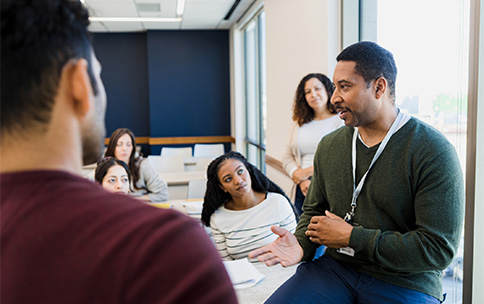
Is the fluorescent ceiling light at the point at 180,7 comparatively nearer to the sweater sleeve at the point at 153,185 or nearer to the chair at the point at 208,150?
the chair at the point at 208,150

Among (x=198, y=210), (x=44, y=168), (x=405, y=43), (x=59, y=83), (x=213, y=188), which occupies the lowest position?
(x=198, y=210)

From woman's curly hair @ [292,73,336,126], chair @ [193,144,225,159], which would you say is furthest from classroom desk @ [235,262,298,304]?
chair @ [193,144,225,159]

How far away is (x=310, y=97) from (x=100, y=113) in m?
2.68

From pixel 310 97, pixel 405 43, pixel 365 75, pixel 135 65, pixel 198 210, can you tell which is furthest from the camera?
pixel 135 65

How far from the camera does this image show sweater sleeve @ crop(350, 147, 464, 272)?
1511 millimetres

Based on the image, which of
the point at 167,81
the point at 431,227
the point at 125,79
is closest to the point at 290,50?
the point at 431,227

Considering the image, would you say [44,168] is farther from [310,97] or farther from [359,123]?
[310,97]

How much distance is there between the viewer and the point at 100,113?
661mm

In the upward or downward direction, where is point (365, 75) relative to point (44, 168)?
upward

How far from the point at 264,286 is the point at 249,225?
805 mm

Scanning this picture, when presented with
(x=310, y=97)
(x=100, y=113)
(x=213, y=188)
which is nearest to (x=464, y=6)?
(x=310, y=97)

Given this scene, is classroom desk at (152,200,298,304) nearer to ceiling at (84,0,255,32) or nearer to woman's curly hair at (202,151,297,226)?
woman's curly hair at (202,151,297,226)

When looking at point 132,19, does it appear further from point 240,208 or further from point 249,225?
point 249,225

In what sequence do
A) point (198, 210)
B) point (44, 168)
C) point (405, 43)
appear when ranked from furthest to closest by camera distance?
point (198, 210), point (405, 43), point (44, 168)
